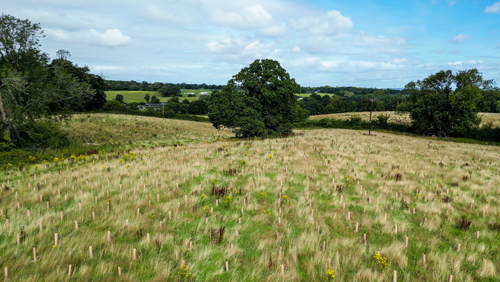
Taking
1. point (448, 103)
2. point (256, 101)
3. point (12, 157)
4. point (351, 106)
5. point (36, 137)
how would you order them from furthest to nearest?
point (351, 106) < point (448, 103) < point (256, 101) < point (36, 137) < point (12, 157)

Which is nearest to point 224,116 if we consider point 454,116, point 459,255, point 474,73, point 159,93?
point 459,255

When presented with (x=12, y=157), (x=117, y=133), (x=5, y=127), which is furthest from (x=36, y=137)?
(x=117, y=133)

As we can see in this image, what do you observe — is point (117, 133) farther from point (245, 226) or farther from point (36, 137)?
point (245, 226)

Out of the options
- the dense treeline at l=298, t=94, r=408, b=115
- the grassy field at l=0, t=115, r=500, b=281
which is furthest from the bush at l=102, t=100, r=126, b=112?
Result: the dense treeline at l=298, t=94, r=408, b=115

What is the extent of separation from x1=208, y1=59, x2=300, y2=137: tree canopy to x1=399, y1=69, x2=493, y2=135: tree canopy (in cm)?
3846

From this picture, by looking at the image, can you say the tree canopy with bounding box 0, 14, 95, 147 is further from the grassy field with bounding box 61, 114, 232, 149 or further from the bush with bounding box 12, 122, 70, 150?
the grassy field with bounding box 61, 114, 232, 149

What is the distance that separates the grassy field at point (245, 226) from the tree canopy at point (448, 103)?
1916 inches

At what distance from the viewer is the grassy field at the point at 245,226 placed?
4020 millimetres

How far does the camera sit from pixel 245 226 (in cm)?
569

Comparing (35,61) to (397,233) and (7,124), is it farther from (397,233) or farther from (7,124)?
(397,233)

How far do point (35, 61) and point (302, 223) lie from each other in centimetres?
2328

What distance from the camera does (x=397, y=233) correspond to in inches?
224

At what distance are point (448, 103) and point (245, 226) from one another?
6005cm

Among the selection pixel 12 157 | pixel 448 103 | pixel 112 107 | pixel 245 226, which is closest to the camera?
pixel 245 226
